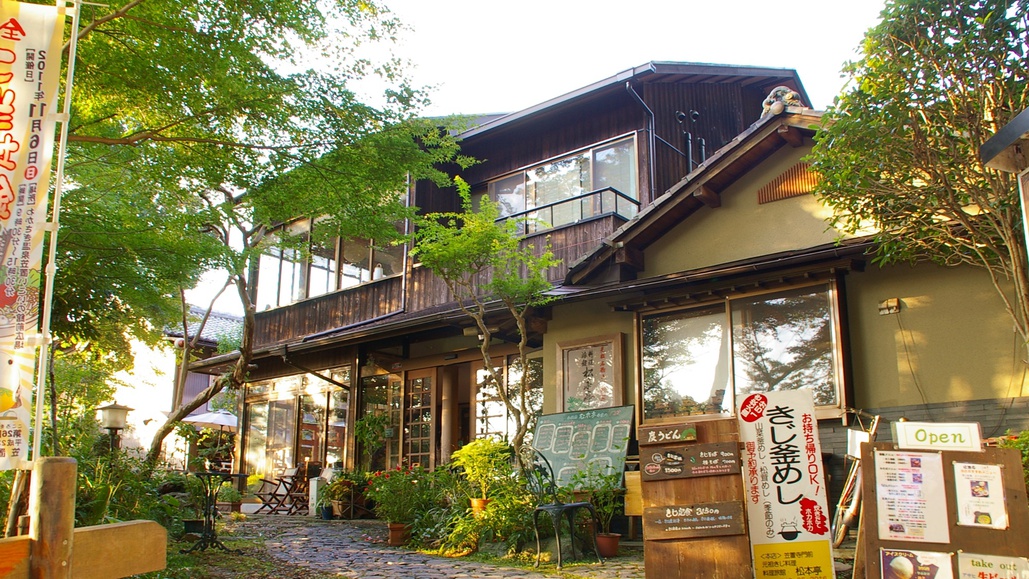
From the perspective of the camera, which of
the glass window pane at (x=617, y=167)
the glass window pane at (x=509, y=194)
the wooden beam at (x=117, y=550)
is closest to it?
the wooden beam at (x=117, y=550)

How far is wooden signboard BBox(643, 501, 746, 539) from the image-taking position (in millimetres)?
5879

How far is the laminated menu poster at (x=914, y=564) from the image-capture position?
5.10 m

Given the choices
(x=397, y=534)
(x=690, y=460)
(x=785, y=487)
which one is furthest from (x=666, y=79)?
(x=785, y=487)

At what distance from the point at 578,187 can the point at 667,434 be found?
26.0 ft

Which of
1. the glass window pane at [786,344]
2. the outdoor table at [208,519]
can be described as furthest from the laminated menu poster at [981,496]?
the outdoor table at [208,519]

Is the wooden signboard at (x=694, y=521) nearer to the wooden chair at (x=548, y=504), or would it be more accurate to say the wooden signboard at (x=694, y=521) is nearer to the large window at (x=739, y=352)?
the wooden chair at (x=548, y=504)

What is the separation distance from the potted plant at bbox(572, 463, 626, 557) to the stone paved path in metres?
0.19

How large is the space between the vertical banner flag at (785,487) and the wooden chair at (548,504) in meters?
2.22

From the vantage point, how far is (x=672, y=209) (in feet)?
34.0

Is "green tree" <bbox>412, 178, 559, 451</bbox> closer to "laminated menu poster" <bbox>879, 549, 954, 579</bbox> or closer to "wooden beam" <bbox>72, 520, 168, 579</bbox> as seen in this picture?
"laminated menu poster" <bbox>879, 549, 954, 579</bbox>

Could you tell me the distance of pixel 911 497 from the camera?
532cm

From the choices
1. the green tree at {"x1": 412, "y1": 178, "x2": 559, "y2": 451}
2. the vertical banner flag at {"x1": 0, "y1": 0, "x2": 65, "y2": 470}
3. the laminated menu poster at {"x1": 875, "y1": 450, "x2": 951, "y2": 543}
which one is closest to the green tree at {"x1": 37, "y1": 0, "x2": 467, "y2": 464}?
the green tree at {"x1": 412, "y1": 178, "x2": 559, "y2": 451}

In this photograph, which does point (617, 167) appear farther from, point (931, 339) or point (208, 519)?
point (208, 519)

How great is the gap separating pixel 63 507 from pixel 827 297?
8.04m
